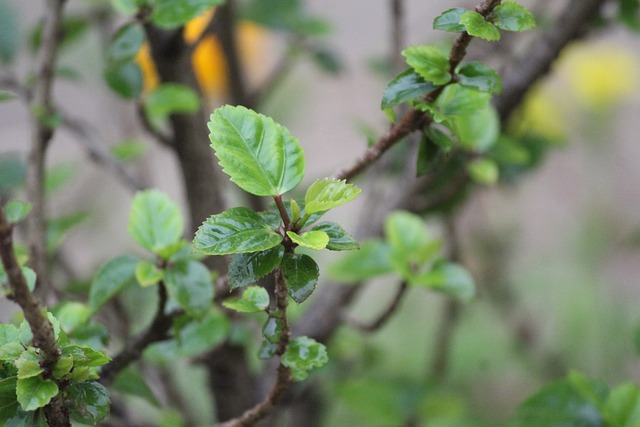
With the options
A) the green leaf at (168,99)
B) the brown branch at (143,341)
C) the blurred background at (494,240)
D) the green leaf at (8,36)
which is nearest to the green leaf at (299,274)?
the brown branch at (143,341)

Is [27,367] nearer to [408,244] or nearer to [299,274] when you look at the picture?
[299,274]

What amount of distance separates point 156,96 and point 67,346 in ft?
0.79

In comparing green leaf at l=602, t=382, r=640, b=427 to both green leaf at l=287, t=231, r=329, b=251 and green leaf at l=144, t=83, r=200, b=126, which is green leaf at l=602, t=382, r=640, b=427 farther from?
green leaf at l=144, t=83, r=200, b=126

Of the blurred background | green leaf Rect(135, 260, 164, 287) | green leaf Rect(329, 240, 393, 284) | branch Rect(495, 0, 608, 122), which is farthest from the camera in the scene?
the blurred background

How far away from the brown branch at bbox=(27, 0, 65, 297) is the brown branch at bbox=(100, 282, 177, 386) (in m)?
0.12

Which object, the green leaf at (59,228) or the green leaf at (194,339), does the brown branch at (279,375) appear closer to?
the green leaf at (194,339)

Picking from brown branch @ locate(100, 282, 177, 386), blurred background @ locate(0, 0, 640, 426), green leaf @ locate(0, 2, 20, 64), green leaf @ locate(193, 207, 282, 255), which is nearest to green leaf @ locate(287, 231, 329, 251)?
green leaf @ locate(193, 207, 282, 255)

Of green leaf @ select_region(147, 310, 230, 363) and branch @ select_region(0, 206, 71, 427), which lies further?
green leaf @ select_region(147, 310, 230, 363)

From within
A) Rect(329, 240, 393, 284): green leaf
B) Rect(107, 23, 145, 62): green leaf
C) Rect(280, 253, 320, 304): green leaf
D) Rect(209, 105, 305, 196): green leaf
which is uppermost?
Rect(209, 105, 305, 196): green leaf

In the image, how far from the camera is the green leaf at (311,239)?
9.4 inches

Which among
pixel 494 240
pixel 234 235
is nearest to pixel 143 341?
pixel 234 235

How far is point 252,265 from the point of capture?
9.9 inches

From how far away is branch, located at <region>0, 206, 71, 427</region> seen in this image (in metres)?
0.21

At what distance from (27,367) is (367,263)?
0.79 feet
